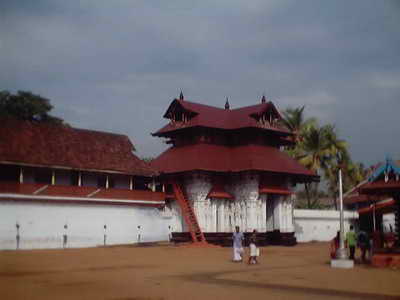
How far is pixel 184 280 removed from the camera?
45.4 ft

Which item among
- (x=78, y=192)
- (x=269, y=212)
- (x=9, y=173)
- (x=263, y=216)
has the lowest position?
(x=263, y=216)

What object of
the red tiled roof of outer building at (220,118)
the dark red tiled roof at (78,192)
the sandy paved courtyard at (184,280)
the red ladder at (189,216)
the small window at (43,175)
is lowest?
the sandy paved courtyard at (184,280)

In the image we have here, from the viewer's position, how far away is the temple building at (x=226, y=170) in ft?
106

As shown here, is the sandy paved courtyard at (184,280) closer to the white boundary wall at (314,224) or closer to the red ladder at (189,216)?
the red ladder at (189,216)

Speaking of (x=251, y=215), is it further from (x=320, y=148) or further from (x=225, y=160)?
(x=320, y=148)

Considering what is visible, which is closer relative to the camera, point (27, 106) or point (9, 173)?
point (9, 173)

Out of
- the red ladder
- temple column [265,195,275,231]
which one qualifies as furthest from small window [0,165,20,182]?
temple column [265,195,275,231]

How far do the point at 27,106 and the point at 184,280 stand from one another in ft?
127

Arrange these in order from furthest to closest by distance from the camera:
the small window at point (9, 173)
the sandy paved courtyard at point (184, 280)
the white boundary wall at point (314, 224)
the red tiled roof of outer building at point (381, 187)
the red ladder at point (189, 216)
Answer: the white boundary wall at point (314, 224) < the red ladder at point (189, 216) < the small window at point (9, 173) < the red tiled roof of outer building at point (381, 187) < the sandy paved courtyard at point (184, 280)

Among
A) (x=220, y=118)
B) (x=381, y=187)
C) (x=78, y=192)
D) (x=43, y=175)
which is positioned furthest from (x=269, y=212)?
(x=381, y=187)

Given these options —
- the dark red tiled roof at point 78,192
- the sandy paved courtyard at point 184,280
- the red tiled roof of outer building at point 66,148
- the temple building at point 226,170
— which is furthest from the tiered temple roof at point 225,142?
the sandy paved courtyard at point 184,280

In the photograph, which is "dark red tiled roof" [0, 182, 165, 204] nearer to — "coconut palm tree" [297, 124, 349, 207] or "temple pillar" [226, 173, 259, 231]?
Result: "temple pillar" [226, 173, 259, 231]

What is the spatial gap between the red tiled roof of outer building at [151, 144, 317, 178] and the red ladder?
1.43 metres

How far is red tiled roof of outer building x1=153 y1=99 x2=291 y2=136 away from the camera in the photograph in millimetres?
33844
